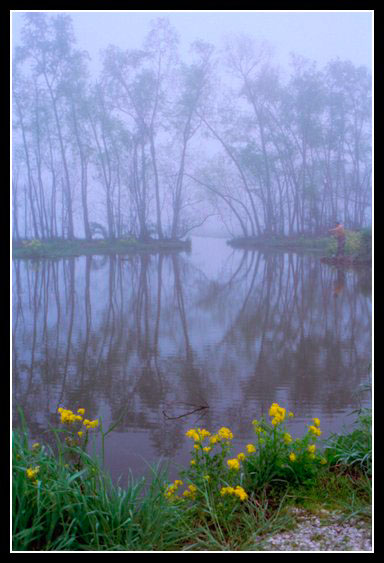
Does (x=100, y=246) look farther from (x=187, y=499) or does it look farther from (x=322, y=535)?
(x=322, y=535)

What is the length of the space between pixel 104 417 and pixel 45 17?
1.89 meters

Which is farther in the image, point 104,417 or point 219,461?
point 104,417

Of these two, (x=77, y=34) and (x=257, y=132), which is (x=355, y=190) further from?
(x=77, y=34)

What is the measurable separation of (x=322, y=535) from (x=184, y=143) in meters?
1.98

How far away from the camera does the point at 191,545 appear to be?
1841 mm

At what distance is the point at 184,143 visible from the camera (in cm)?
292

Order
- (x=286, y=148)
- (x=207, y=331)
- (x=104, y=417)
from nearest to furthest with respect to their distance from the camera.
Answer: (x=104, y=417), (x=207, y=331), (x=286, y=148)

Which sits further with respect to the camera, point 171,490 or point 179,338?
point 179,338

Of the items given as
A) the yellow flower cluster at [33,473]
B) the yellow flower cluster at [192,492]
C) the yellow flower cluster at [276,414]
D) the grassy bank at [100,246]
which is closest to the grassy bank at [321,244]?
the grassy bank at [100,246]

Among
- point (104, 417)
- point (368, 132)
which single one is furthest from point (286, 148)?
point (104, 417)

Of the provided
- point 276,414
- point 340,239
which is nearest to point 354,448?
point 276,414

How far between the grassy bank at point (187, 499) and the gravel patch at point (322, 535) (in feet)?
0.10
